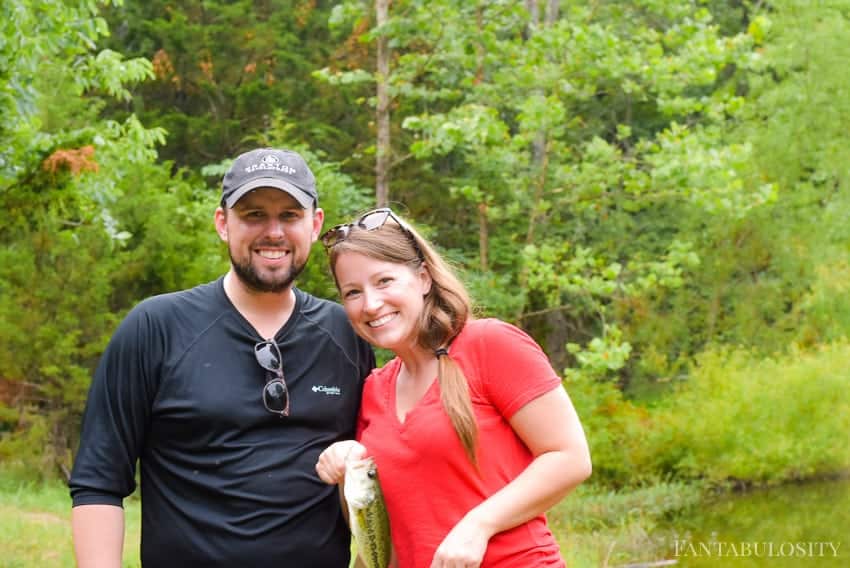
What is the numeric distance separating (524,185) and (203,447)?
13.9 meters

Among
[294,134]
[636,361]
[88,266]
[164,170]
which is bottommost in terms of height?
[636,361]

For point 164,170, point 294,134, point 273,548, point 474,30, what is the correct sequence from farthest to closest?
point 294,134 → point 164,170 → point 474,30 → point 273,548

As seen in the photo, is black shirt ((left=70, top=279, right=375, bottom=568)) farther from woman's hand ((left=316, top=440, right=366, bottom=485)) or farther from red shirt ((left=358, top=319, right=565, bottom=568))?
red shirt ((left=358, top=319, right=565, bottom=568))

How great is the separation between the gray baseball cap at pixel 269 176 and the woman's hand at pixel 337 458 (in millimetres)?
796

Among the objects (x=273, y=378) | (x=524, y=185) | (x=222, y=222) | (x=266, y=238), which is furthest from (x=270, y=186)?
(x=524, y=185)

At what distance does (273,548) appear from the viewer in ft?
10.4

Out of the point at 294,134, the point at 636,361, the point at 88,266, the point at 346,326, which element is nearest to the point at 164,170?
the point at 88,266

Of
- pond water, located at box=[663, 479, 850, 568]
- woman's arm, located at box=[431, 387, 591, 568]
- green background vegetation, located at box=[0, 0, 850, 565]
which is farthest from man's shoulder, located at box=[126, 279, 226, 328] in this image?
pond water, located at box=[663, 479, 850, 568]

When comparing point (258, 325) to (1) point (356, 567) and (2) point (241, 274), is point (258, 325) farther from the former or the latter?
(1) point (356, 567)

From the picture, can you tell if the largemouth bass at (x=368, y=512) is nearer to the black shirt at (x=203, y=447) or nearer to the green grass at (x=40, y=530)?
the black shirt at (x=203, y=447)

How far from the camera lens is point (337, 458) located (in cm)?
301

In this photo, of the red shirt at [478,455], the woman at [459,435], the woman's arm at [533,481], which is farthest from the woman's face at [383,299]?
the woman's arm at [533,481]

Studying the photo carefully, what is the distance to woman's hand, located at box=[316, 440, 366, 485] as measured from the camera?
3002mm

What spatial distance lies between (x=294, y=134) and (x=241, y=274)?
65.0ft
